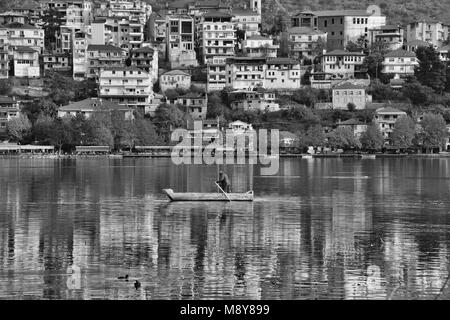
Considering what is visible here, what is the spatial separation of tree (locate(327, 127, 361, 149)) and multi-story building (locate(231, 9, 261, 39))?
22.5m

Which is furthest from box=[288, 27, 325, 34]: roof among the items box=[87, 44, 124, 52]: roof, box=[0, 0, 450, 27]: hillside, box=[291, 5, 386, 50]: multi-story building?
box=[0, 0, 450, 27]: hillside

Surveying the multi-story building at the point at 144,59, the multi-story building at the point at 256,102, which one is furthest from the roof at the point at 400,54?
the multi-story building at the point at 144,59

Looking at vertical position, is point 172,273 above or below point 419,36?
below

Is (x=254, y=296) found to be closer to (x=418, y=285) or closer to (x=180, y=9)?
(x=418, y=285)

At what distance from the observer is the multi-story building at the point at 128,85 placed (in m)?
108

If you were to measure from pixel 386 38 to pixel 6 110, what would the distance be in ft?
139

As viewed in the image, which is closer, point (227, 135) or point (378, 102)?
point (227, 135)

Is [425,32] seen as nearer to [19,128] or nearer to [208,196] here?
[19,128]

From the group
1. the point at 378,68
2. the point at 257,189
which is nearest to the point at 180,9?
the point at 378,68

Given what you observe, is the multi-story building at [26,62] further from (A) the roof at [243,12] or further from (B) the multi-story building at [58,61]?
(A) the roof at [243,12]

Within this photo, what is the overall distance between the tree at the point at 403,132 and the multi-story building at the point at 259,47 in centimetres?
1873

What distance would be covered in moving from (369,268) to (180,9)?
105m

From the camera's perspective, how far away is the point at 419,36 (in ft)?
417

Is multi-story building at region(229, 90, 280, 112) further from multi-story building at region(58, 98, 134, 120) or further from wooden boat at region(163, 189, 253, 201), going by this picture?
wooden boat at region(163, 189, 253, 201)
